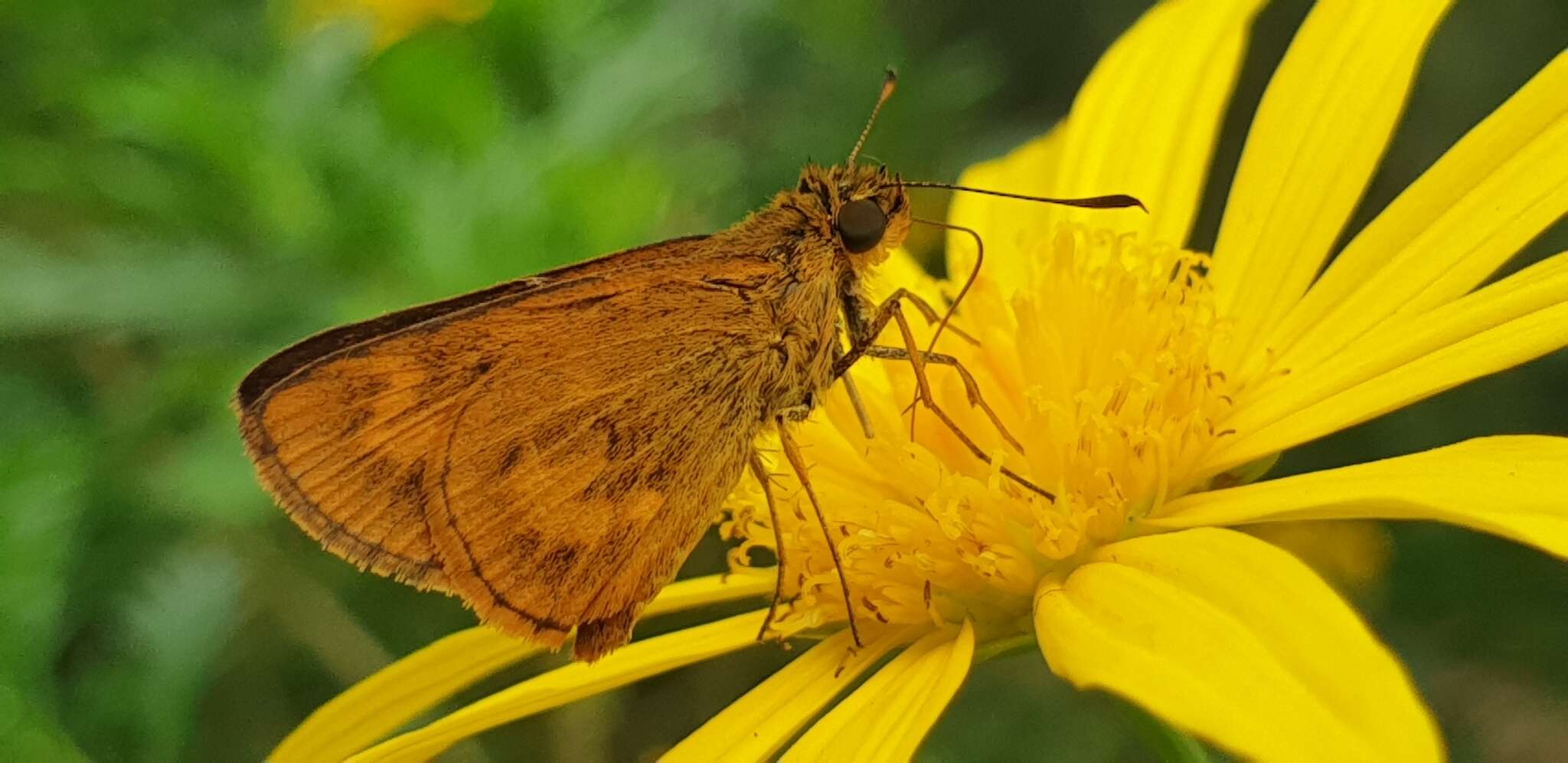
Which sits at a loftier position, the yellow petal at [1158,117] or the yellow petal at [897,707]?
the yellow petal at [1158,117]

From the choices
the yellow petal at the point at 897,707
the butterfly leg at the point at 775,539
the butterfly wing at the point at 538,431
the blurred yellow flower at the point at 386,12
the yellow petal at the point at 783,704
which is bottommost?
the yellow petal at the point at 897,707

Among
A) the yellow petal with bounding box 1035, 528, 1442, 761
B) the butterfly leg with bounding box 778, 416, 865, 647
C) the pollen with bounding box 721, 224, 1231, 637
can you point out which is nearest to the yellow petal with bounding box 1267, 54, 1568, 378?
the pollen with bounding box 721, 224, 1231, 637

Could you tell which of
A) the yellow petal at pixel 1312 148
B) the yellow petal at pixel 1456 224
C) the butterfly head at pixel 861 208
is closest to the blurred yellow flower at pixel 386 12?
the butterfly head at pixel 861 208

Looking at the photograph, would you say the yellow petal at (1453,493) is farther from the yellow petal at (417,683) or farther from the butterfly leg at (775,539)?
the yellow petal at (417,683)

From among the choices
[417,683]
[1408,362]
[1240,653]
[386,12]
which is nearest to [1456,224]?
[1408,362]

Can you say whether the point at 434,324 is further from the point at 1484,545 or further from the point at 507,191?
the point at 1484,545

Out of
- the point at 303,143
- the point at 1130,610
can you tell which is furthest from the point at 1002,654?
the point at 303,143
